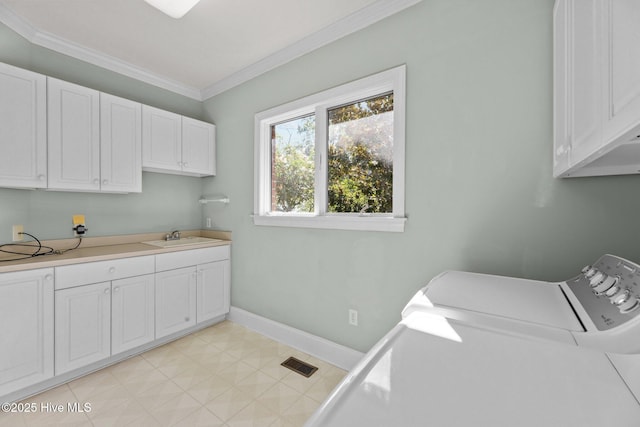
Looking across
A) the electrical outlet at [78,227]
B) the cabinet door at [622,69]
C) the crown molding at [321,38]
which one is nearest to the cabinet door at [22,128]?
the electrical outlet at [78,227]

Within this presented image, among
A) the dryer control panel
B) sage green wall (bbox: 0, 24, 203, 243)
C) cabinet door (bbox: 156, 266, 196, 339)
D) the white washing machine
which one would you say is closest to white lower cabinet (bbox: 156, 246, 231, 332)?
cabinet door (bbox: 156, 266, 196, 339)

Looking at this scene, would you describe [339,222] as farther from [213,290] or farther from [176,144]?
[176,144]

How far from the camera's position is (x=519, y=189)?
4.74 ft

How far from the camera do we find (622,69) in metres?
0.65

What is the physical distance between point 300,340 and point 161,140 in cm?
236

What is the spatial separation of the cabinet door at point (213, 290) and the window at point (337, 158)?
2.40 feet

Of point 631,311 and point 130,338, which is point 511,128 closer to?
point 631,311

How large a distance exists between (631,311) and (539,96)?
115cm

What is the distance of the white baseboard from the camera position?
209cm

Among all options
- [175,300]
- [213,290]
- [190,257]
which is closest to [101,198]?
[190,257]

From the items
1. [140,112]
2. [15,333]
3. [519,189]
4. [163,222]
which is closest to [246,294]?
[163,222]

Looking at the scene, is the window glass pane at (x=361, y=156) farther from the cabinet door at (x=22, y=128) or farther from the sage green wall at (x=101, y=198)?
the cabinet door at (x=22, y=128)

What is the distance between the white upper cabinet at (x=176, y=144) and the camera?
260 cm

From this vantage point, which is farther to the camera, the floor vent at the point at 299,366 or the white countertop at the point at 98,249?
the floor vent at the point at 299,366
